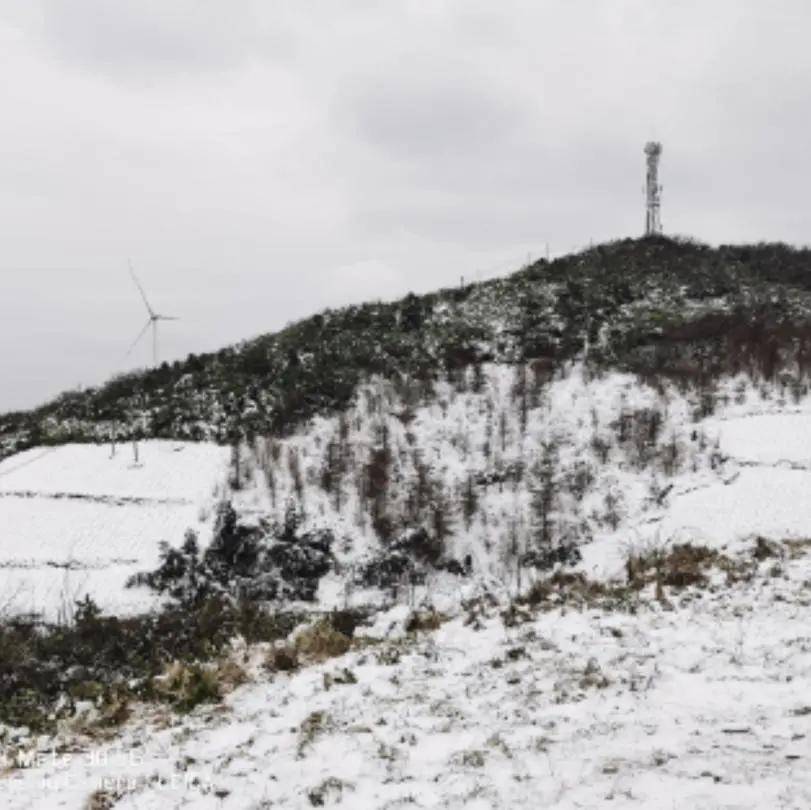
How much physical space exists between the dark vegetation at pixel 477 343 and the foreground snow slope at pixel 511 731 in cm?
1956

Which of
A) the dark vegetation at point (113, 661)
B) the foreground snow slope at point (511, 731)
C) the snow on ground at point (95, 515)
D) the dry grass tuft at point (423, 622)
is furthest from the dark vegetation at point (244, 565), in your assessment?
the foreground snow slope at point (511, 731)

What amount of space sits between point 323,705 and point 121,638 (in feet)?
22.9

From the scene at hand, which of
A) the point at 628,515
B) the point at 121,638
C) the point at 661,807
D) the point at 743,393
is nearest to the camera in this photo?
the point at 661,807

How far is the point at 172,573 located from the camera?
57.8 ft

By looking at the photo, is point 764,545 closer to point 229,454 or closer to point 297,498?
point 297,498

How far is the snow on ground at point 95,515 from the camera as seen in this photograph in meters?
17.5

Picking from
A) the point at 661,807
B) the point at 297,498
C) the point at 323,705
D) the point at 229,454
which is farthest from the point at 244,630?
the point at 229,454

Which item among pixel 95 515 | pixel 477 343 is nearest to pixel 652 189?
pixel 477 343

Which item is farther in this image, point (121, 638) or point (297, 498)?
point (297, 498)

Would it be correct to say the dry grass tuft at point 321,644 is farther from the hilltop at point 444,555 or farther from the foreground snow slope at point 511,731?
the foreground snow slope at point 511,731

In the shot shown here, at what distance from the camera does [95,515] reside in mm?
21031

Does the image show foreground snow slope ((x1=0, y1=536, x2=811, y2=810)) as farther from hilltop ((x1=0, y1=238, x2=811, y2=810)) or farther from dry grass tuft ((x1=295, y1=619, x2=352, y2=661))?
dry grass tuft ((x1=295, y1=619, x2=352, y2=661))

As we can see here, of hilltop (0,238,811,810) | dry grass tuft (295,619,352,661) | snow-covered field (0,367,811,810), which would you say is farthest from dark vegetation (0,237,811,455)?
dry grass tuft (295,619,352,661)

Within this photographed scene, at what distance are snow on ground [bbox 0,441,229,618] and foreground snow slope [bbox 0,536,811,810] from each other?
10.7 metres
